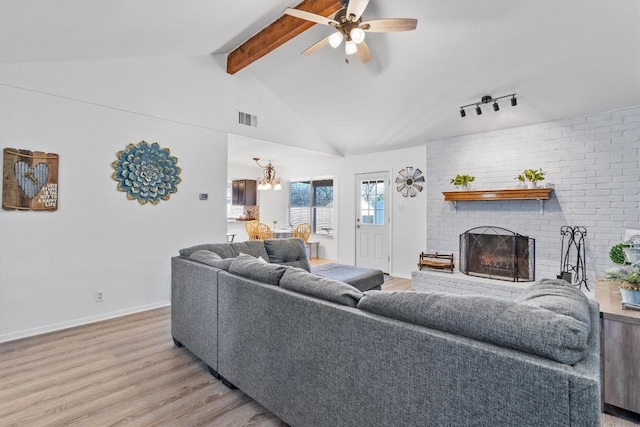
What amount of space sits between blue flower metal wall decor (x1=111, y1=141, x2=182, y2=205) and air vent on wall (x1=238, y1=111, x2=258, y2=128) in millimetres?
1215

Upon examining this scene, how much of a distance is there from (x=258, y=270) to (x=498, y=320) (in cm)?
134

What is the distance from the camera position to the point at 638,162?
352 cm

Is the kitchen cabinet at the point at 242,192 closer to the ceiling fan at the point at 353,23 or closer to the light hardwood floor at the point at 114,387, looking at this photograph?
the light hardwood floor at the point at 114,387

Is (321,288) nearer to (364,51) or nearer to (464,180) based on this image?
(364,51)

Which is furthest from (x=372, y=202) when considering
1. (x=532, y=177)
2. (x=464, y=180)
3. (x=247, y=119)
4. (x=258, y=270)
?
(x=258, y=270)

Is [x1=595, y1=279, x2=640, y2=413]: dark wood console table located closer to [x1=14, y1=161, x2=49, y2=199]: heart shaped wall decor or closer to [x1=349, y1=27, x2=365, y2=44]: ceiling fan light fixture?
[x1=349, y1=27, x2=365, y2=44]: ceiling fan light fixture

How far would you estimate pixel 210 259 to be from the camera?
8.14ft

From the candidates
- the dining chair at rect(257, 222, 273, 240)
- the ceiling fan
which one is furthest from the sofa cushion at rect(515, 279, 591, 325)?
the dining chair at rect(257, 222, 273, 240)

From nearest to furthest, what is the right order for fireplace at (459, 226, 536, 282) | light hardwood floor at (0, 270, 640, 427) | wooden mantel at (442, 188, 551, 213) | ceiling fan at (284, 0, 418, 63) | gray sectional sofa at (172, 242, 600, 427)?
gray sectional sofa at (172, 242, 600, 427)
light hardwood floor at (0, 270, 640, 427)
ceiling fan at (284, 0, 418, 63)
wooden mantel at (442, 188, 551, 213)
fireplace at (459, 226, 536, 282)

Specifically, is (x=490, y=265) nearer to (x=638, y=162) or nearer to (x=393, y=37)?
(x=638, y=162)

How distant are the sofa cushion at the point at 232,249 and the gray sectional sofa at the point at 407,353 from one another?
0.90 m

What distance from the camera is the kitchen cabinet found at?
7.97 meters

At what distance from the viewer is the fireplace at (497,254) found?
4.27m

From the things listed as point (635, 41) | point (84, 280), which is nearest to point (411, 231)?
point (635, 41)
